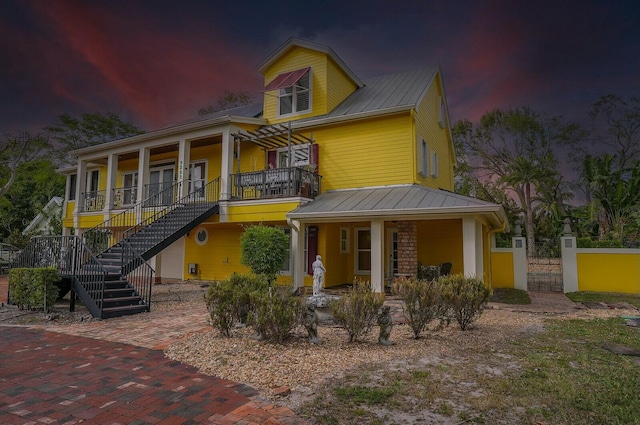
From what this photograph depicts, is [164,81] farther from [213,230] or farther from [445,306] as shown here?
[445,306]

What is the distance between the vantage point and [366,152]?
44.1ft

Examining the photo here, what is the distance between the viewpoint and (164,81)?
2252 centimetres

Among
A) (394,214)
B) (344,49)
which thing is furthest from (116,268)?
(344,49)

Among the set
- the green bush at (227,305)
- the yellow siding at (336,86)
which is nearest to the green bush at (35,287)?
the green bush at (227,305)

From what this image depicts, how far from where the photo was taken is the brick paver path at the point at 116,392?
11.4ft

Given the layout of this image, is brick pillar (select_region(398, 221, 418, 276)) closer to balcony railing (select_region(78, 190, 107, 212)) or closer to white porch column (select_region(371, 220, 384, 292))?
white porch column (select_region(371, 220, 384, 292))

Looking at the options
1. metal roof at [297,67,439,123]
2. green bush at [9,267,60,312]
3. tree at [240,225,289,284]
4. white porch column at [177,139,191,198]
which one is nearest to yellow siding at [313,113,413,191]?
metal roof at [297,67,439,123]

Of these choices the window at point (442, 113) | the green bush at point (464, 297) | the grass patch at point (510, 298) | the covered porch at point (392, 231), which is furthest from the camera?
the window at point (442, 113)

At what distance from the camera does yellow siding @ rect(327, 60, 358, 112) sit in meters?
15.1

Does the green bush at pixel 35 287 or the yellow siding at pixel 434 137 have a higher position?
the yellow siding at pixel 434 137

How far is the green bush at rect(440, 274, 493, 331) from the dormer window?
33.6ft

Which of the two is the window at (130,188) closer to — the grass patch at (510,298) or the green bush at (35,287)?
the green bush at (35,287)

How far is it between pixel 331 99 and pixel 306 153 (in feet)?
8.27

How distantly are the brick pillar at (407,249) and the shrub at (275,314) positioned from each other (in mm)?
6678
